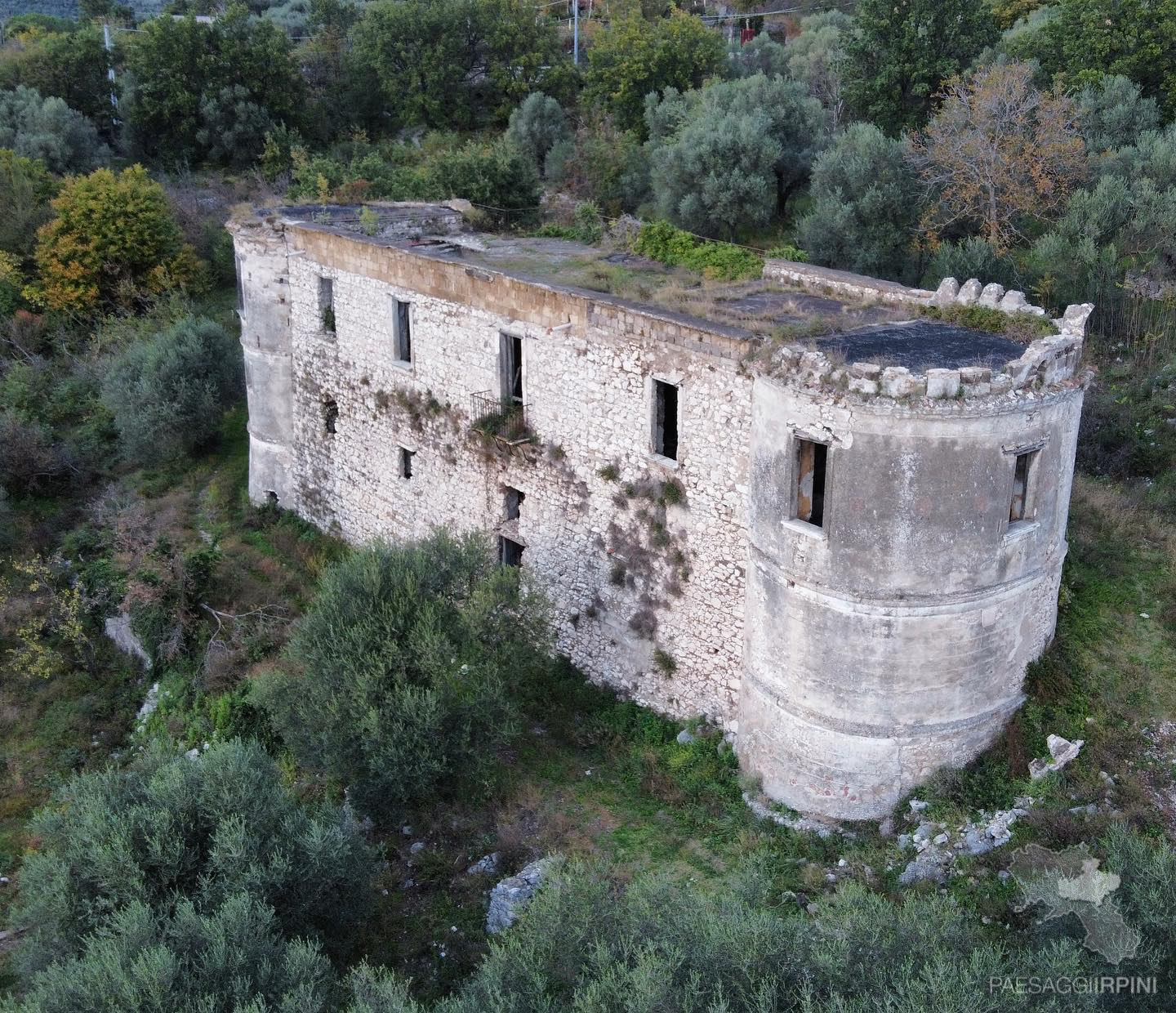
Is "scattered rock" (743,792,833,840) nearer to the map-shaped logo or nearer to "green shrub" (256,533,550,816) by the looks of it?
the map-shaped logo

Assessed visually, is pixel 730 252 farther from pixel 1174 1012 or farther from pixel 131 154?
pixel 131 154

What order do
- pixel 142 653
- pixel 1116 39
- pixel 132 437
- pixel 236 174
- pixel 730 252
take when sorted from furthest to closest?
pixel 236 174 < pixel 1116 39 < pixel 132 437 < pixel 142 653 < pixel 730 252

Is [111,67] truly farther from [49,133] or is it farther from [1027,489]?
[1027,489]

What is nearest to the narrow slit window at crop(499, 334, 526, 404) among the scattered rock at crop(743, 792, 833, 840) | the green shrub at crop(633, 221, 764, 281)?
the green shrub at crop(633, 221, 764, 281)

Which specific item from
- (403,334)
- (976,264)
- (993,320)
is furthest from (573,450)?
(976,264)

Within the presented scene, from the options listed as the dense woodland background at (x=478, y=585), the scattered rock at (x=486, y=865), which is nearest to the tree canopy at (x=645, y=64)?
the dense woodland background at (x=478, y=585)

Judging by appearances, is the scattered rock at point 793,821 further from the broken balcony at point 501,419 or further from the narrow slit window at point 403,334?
the narrow slit window at point 403,334

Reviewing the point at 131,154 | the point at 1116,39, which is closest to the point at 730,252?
the point at 1116,39
